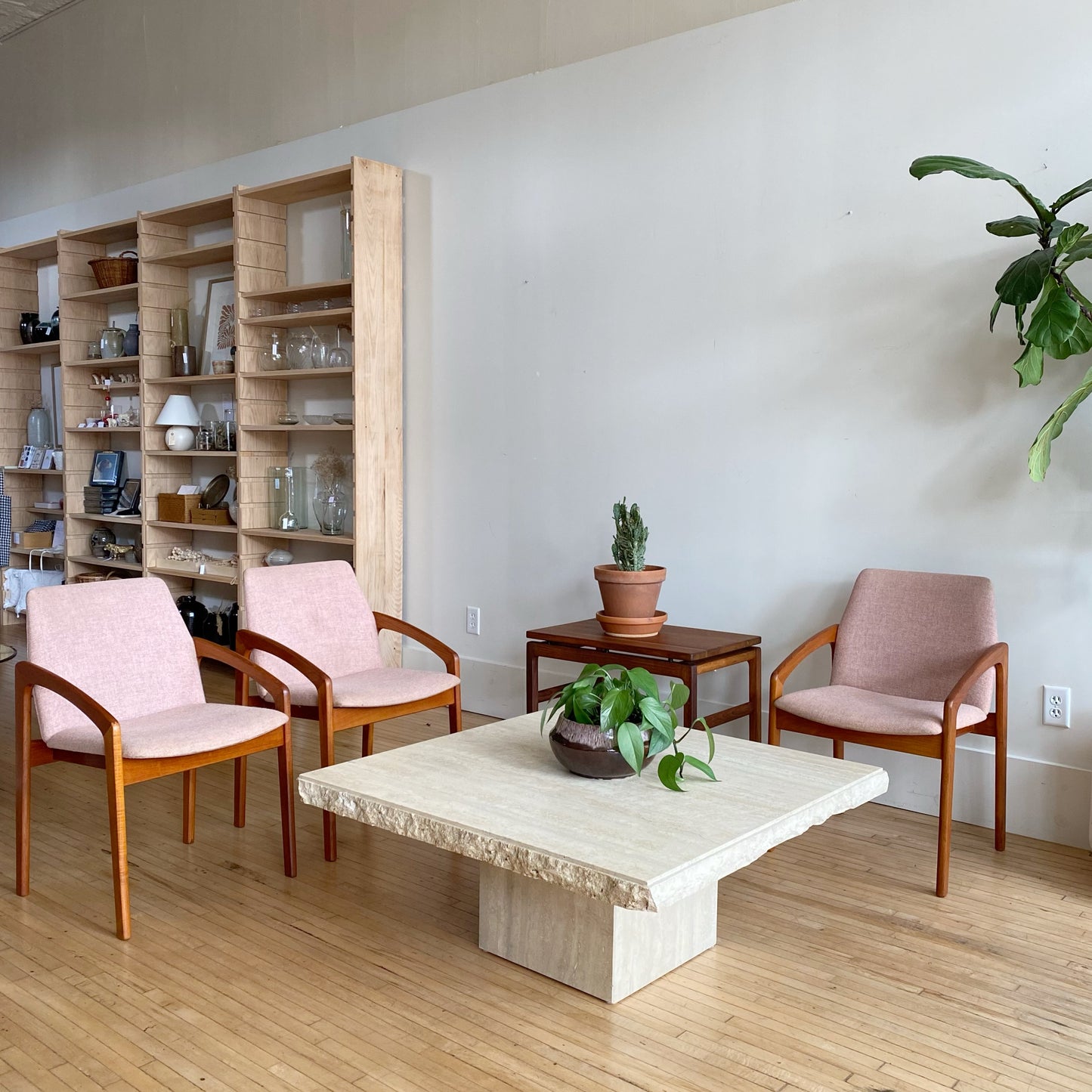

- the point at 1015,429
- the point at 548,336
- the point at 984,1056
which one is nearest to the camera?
the point at 984,1056

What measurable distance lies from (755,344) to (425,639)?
1529mm

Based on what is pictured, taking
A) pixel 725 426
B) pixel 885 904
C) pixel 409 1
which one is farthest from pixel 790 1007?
pixel 409 1

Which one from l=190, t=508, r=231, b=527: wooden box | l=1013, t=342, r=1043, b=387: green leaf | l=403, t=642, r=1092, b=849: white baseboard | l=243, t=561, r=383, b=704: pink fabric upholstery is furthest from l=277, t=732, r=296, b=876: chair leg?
l=190, t=508, r=231, b=527: wooden box

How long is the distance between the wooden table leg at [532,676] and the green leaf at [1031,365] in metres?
1.77

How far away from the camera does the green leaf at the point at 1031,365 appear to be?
291 cm

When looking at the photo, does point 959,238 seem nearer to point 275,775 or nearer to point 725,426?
point 725,426

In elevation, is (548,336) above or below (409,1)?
below

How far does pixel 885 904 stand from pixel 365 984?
1.32 meters

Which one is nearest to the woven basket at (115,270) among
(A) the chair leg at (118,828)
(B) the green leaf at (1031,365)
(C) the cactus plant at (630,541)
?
(C) the cactus plant at (630,541)

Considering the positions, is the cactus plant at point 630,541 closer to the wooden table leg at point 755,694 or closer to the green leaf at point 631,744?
the wooden table leg at point 755,694

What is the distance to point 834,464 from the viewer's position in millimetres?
3674

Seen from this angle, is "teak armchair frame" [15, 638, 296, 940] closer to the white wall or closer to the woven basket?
the white wall

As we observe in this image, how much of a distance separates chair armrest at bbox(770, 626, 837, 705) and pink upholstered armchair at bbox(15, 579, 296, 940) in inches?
53.3

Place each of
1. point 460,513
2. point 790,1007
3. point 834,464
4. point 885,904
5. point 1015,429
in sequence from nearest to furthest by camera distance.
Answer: point 790,1007 < point 885,904 < point 1015,429 < point 834,464 < point 460,513
